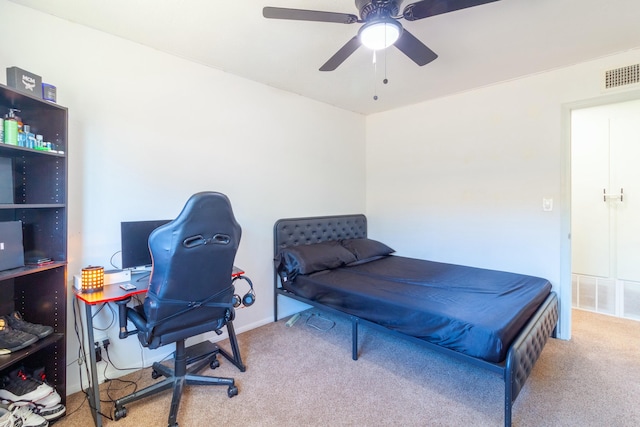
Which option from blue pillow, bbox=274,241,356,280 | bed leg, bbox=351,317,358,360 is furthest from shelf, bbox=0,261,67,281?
bed leg, bbox=351,317,358,360

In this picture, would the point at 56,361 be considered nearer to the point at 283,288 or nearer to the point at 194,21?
the point at 283,288

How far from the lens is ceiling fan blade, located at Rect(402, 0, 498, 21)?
151 cm

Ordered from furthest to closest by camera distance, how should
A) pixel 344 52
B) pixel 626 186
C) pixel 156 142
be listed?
pixel 626 186 < pixel 156 142 < pixel 344 52

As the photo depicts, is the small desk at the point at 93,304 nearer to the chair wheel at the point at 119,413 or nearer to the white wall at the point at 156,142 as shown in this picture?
the chair wheel at the point at 119,413

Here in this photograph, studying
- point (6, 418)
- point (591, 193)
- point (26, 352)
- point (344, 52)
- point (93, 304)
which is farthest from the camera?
point (591, 193)

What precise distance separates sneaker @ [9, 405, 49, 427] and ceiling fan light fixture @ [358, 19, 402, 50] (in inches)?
112

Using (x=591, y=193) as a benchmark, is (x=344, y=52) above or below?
above

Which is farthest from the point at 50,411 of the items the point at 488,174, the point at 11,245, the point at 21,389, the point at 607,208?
the point at 607,208

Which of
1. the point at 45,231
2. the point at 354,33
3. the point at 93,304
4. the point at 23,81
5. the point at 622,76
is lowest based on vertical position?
the point at 93,304

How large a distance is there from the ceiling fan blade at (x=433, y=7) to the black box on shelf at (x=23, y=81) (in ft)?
7.09

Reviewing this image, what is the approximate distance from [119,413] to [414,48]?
2998 millimetres

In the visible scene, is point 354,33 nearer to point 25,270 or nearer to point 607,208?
point 25,270

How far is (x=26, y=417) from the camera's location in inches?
64.4

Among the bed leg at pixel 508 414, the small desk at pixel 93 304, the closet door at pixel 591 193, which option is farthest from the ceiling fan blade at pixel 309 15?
the closet door at pixel 591 193
